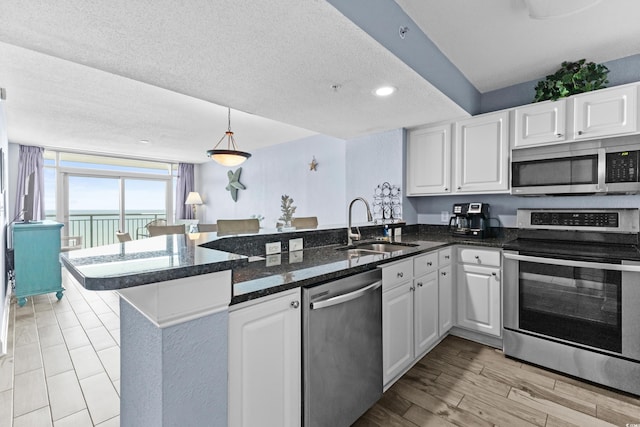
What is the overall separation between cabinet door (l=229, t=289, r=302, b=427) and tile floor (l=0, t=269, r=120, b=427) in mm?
1103

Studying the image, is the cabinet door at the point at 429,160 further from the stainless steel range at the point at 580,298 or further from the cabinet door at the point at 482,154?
the stainless steel range at the point at 580,298

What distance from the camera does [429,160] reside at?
10.1ft

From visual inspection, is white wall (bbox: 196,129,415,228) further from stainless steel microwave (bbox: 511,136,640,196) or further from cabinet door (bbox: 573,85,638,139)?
cabinet door (bbox: 573,85,638,139)

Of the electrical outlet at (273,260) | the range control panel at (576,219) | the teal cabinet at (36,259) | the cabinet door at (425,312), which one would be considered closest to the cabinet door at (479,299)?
the cabinet door at (425,312)

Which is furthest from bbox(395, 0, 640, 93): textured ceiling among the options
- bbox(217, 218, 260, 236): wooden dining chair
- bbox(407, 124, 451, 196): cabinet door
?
bbox(217, 218, 260, 236): wooden dining chair

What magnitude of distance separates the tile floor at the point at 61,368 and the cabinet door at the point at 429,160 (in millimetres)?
3035

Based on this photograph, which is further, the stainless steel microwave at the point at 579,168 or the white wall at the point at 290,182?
the white wall at the point at 290,182

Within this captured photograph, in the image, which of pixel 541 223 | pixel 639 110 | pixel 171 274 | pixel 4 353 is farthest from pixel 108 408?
pixel 639 110

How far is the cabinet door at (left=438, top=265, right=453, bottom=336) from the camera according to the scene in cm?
242

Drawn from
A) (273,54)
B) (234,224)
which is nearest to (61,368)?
(234,224)

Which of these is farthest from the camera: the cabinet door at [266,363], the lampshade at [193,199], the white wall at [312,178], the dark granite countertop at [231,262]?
the lampshade at [193,199]

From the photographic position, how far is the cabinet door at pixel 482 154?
2648mm

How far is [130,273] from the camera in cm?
75

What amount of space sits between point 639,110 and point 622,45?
554 mm
